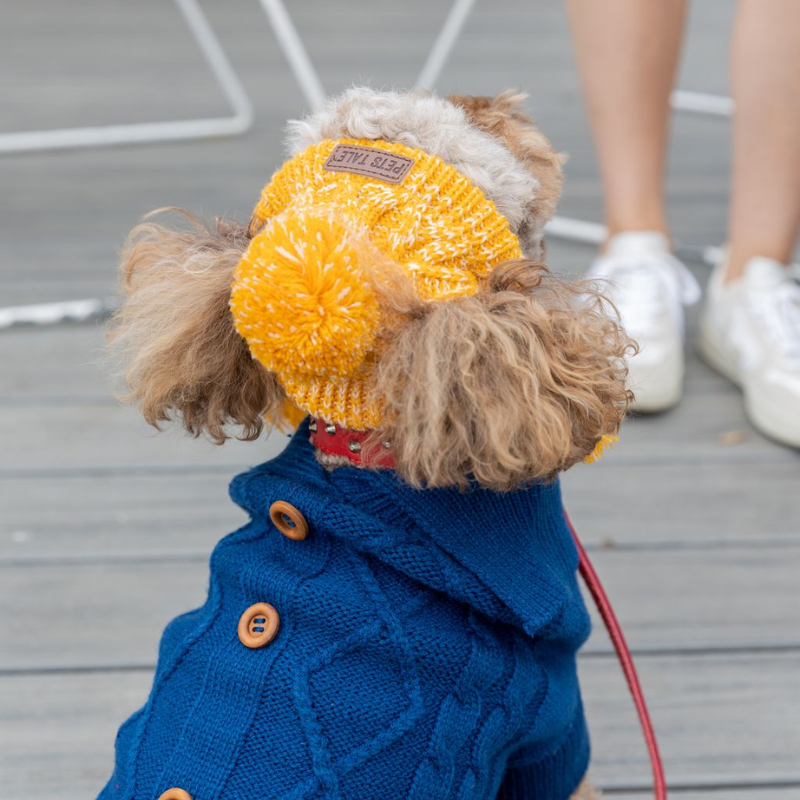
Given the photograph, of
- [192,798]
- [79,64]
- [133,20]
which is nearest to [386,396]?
[192,798]

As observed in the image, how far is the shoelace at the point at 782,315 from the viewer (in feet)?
4.72

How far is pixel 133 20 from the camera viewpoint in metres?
3.54

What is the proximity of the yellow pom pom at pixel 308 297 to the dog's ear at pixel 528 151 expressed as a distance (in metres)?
0.18

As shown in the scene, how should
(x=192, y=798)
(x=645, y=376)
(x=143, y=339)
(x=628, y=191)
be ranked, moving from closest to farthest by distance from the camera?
1. (x=192, y=798)
2. (x=143, y=339)
3. (x=645, y=376)
4. (x=628, y=191)

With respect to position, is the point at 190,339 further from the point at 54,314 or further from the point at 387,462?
the point at 54,314

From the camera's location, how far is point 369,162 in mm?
671

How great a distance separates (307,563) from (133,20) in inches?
131

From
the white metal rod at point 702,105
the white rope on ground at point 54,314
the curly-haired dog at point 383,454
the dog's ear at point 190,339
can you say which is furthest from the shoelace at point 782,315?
the white metal rod at point 702,105

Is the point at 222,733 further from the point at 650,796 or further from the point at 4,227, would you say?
the point at 4,227

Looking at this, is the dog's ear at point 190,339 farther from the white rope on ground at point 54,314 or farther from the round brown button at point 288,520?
the white rope on ground at point 54,314

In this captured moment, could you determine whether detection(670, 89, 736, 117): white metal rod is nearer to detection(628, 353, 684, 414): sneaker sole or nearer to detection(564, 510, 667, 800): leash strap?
detection(628, 353, 684, 414): sneaker sole

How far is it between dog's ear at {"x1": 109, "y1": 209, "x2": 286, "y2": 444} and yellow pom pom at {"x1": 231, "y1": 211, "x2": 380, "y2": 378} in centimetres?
7

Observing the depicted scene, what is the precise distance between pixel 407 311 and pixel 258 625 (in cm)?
23

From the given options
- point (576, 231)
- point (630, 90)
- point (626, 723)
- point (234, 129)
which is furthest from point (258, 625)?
point (234, 129)
